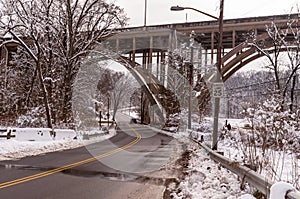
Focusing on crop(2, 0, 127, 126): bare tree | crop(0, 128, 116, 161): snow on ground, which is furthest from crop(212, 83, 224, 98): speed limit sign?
crop(2, 0, 127, 126): bare tree

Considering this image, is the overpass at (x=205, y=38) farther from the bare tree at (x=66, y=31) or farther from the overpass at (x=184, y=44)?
the bare tree at (x=66, y=31)

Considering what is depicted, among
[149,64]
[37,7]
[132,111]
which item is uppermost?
[37,7]

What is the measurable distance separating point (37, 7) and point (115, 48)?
11.7m

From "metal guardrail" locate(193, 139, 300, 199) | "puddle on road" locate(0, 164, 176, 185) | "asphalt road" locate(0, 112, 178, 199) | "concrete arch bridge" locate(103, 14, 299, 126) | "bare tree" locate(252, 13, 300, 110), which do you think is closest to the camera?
"metal guardrail" locate(193, 139, 300, 199)

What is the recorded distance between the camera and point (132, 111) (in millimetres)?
103375

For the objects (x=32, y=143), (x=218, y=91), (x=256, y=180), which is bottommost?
(x=32, y=143)

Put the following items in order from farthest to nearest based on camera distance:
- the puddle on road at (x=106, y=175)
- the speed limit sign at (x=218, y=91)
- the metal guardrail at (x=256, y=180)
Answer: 1. the speed limit sign at (x=218, y=91)
2. the puddle on road at (x=106, y=175)
3. the metal guardrail at (x=256, y=180)

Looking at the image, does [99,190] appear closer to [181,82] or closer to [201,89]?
[201,89]

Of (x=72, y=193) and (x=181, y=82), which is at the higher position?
(x=181, y=82)

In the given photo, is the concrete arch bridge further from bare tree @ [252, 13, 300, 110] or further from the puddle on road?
the puddle on road

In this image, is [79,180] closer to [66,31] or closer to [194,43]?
[66,31]

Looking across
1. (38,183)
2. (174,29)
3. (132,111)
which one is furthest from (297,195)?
(132,111)

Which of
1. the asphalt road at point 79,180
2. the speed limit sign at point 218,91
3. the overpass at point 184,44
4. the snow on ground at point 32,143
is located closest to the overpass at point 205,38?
the overpass at point 184,44

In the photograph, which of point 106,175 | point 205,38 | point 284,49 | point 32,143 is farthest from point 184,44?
point 106,175
